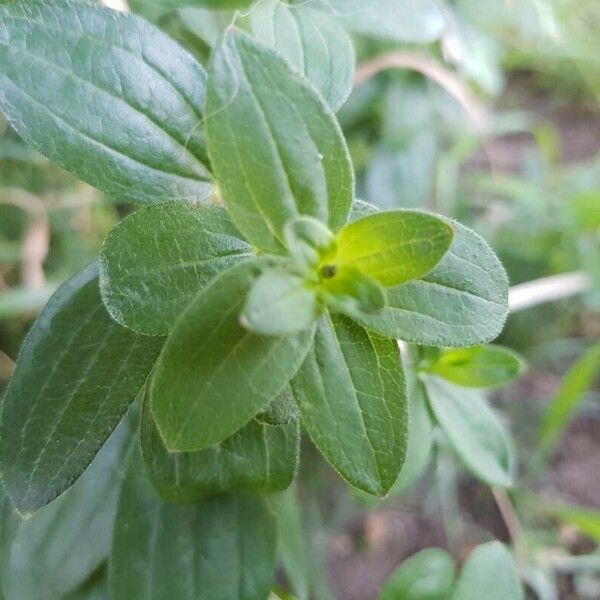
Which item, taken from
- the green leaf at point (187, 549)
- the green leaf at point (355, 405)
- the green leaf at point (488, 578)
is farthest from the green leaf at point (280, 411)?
the green leaf at point (488, 578)

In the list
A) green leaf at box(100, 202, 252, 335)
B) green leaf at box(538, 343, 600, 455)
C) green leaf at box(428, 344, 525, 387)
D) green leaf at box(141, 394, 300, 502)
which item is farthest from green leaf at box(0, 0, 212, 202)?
green leaf at box(538, 343, 600, 455)

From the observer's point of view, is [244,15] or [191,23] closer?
[244,15]

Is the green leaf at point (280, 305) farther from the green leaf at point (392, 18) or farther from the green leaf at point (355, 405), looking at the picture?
the green leaf at point (392, 18)

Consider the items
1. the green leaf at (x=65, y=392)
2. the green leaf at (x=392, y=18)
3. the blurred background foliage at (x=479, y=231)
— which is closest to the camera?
the green leaf at (x=65, y=392)

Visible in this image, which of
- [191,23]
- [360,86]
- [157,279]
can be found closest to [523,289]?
[360,86]

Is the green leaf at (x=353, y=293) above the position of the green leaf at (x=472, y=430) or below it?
→ above

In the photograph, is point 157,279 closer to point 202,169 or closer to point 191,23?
point 202,169
